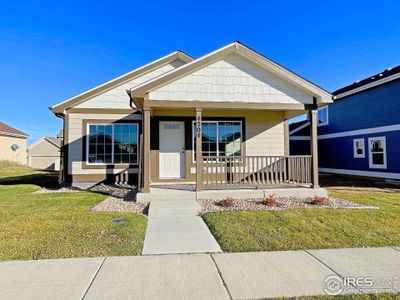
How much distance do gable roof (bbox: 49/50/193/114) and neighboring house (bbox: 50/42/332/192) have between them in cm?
4

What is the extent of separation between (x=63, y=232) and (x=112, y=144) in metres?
6.69

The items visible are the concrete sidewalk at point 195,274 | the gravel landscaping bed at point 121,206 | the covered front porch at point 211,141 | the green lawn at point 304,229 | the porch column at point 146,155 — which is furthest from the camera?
the covered front porch at point 211,141

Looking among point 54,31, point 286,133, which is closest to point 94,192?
point 286,133

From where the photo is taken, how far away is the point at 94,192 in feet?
31.7

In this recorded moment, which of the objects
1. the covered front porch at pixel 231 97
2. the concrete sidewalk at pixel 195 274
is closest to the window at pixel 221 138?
the covered front porch at pixel 231 97

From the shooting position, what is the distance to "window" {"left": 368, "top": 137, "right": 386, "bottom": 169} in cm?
1338

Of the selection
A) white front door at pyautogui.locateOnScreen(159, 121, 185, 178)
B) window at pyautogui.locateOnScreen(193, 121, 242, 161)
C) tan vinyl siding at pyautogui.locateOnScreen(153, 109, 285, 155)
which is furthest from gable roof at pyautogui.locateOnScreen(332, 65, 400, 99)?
white front door at pyautogui.locateOnScreen(159, 121, 185, 178)

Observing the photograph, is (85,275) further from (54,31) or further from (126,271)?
(54,31)

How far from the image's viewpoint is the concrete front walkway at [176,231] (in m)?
4.22

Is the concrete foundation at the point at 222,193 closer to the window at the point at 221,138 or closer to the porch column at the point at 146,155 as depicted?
the porch column at the point at 146,155

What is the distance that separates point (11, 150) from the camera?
1099 inches

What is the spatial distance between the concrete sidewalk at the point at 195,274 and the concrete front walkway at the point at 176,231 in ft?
1.11

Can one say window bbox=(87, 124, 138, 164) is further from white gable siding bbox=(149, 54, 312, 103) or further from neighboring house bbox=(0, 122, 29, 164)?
neighboring house bbox=(0, 122, 29, 164)

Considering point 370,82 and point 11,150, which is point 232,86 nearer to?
point 370,82
